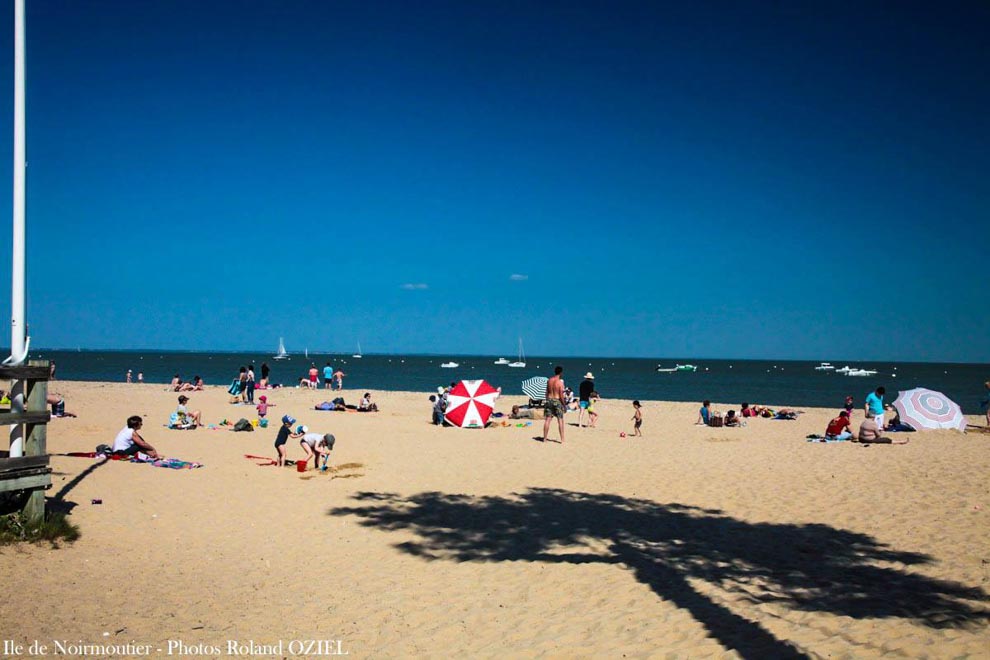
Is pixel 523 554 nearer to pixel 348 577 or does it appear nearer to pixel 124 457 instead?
pixel 348 577

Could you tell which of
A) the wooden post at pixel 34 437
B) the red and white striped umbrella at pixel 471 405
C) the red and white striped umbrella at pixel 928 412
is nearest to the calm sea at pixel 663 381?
the wooden post at pixel 34 437

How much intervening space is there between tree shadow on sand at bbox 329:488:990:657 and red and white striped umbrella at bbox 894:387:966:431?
43.4 ft

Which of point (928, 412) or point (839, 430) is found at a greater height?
point (928, 412)

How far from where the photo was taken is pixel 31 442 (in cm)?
696

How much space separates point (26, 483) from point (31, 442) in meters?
0.45

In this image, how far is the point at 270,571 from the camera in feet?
21.9

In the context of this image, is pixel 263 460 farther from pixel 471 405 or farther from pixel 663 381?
pixel 663 381

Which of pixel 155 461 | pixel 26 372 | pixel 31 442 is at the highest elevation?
pixel 26 372

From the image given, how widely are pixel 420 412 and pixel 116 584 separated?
19145 mm

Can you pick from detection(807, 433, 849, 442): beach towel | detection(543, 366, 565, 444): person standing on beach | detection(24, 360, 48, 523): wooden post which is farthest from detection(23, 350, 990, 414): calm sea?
detection(807, 433, 849, 442): beach towel

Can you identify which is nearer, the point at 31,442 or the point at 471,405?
the point at 31,442

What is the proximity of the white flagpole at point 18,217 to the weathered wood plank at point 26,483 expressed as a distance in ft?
1.05

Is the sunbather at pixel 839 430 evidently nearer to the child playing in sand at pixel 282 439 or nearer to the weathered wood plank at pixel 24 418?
the child playing in sand at pixel 282 439

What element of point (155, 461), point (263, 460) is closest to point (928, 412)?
point (263, 460)
